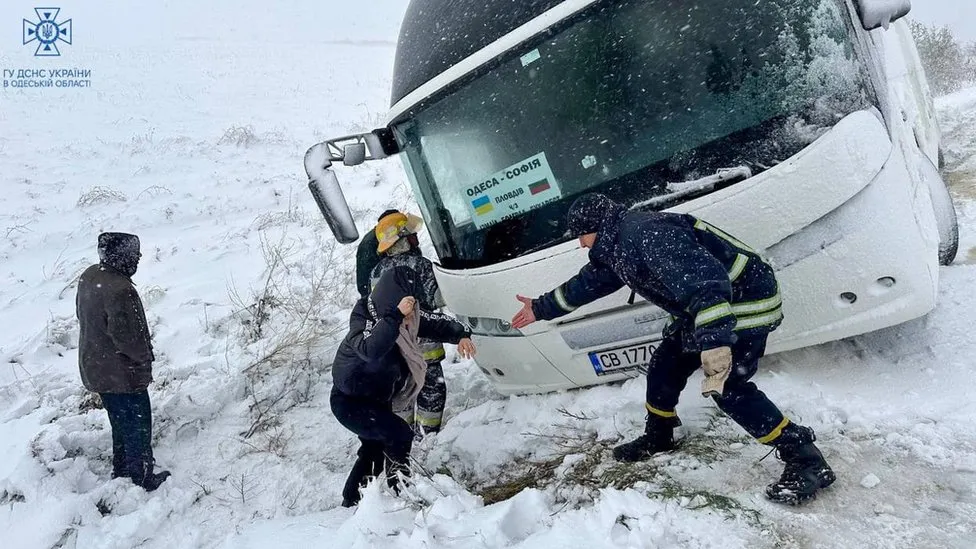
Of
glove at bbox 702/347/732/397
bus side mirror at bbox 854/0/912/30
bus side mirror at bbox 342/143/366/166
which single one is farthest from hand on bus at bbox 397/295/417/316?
bus side mirror at bbox 854/0/912/30

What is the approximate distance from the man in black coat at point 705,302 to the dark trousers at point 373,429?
134cm

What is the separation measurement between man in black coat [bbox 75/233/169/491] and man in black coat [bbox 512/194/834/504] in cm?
294

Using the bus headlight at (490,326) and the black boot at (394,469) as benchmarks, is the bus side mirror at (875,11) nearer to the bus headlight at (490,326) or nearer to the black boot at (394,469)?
the bus headlight at (490,326)

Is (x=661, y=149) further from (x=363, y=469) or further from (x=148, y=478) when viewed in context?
(x=148, y=478)

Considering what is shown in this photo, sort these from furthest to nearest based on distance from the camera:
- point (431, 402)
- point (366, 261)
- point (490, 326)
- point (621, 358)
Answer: point (366, 261) → point (431, 402) → point (490, 326) → point (621, 358)

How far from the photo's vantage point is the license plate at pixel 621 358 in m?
3.43

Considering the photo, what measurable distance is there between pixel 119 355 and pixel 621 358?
125 inches

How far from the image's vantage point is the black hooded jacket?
332 cm

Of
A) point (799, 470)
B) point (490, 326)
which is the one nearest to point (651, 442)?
point (799, 470)

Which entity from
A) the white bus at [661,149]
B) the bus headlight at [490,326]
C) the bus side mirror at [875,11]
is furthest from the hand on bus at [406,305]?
the bus side mirror at [875,11]

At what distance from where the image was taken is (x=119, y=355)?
3.90 meters

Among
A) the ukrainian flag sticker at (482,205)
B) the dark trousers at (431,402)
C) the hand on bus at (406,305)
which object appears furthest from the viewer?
the dark trousers at (431,402)

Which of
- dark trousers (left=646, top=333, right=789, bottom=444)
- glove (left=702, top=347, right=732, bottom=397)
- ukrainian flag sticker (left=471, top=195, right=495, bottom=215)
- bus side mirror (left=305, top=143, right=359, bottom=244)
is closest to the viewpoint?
glove (left=702, top=347, right=732, bottom=397)

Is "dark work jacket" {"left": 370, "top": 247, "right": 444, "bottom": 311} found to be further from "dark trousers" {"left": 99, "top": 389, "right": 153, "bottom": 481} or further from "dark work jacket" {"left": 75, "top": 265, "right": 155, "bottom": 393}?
"dark trousers" {"left": 99, "top": 389, "right": 153, "bottom": 481}
